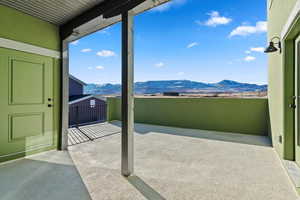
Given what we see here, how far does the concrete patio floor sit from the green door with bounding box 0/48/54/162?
281 millimetres

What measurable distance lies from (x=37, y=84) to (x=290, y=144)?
14.5 feet

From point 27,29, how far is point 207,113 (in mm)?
4886

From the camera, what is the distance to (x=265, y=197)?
1.53 metres

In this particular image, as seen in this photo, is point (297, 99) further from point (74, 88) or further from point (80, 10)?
point (74, 88)

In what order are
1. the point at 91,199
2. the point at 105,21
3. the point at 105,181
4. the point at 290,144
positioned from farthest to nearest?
the point at 105,21 < the point at 290,144 < the point at 105,181 < the point at 91,199

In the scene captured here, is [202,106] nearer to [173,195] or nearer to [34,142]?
[173,195]

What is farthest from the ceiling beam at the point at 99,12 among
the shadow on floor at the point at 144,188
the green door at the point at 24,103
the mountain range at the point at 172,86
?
the mountain range at the point at 172,86

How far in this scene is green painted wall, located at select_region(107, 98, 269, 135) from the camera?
422cm

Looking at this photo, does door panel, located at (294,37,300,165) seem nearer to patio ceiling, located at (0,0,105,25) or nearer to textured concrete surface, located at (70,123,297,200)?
textured concrete surface, located at (70,123,297,200)

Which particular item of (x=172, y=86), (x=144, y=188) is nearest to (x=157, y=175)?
(x=144, y=188)

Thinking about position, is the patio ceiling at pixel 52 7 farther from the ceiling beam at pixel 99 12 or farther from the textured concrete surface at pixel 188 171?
the textured concrete surface at pixel 188 171

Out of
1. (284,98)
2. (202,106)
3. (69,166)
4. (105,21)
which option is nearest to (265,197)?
(284,98)

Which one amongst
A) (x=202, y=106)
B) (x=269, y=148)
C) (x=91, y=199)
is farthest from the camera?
(x=202, y=106)

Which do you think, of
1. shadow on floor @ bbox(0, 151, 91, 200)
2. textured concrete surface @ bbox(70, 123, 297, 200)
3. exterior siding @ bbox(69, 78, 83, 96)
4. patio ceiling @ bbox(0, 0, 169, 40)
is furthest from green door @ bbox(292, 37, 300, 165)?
exterior siding @ bbox(69, 78, 83, 96)
